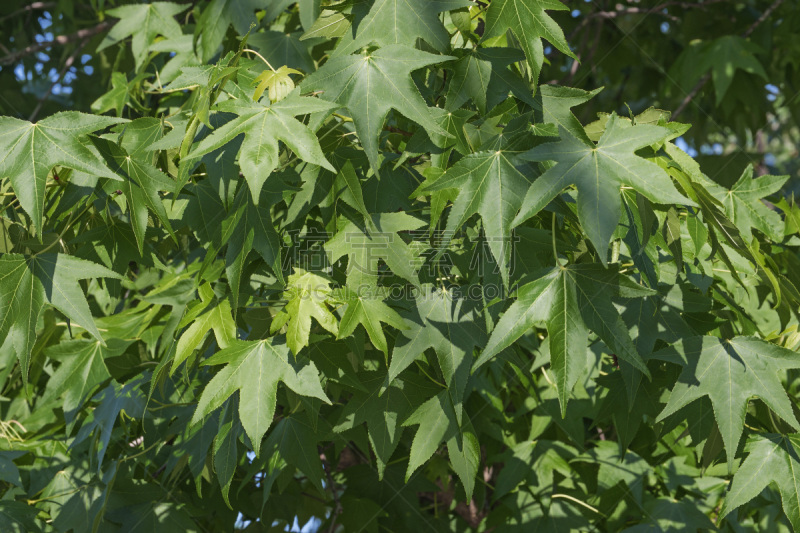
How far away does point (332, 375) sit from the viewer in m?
1.49

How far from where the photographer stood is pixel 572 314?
1.37 metres

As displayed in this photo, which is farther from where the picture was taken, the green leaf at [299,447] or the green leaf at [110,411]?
the green leaf at [110,411]

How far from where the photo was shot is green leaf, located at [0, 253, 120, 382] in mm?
1459

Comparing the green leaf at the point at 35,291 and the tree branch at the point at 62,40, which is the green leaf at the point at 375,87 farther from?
the tree branch at the point at 62,40

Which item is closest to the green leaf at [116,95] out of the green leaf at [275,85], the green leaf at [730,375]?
the green leaf at [275,85]

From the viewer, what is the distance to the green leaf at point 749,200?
1.74 m

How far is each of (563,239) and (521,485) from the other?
104 cm

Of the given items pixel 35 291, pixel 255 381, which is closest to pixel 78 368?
pixel 35 291

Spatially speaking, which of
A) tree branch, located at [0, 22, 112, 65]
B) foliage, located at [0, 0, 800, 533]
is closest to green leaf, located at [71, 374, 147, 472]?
foliage, located at [0, 0, 800, 533]

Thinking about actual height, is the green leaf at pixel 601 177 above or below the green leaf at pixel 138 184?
above

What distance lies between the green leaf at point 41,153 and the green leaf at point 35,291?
0.43ft

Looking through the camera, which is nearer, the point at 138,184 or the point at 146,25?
the point at 138,184

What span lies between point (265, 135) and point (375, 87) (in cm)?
25

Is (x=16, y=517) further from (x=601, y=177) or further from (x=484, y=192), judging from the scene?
(x=601, y=177)
